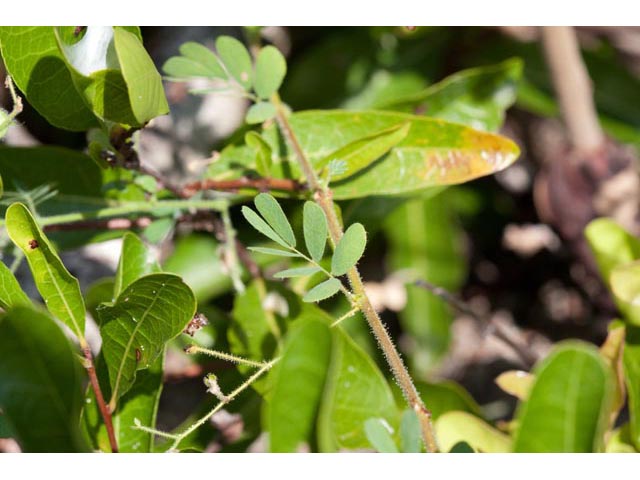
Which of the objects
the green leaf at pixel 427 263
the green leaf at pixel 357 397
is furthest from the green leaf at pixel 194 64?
the green leaf at pixel 427 263

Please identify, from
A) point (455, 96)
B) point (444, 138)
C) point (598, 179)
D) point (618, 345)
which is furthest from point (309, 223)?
point (598, 179)

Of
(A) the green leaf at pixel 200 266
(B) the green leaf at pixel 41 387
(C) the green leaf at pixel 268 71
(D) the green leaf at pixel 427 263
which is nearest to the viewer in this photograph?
(B) the green leaf at pixel 41 387

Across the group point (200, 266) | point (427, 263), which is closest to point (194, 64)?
point (200, 266)

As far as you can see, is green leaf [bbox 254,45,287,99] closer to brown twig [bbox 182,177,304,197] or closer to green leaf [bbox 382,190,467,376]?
brown twig [bbox 182,177,304,197]

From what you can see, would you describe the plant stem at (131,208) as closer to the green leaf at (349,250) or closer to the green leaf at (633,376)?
the green leaf at (349,250)

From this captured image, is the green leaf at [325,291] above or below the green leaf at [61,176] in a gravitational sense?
below

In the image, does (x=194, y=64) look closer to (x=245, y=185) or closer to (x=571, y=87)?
(x=245, y=185)

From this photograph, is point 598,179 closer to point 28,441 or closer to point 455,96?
point 455,96

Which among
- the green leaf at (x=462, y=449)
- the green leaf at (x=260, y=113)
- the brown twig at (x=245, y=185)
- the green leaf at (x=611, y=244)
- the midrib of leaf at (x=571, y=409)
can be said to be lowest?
the green leaf at (x=462, y=449)
